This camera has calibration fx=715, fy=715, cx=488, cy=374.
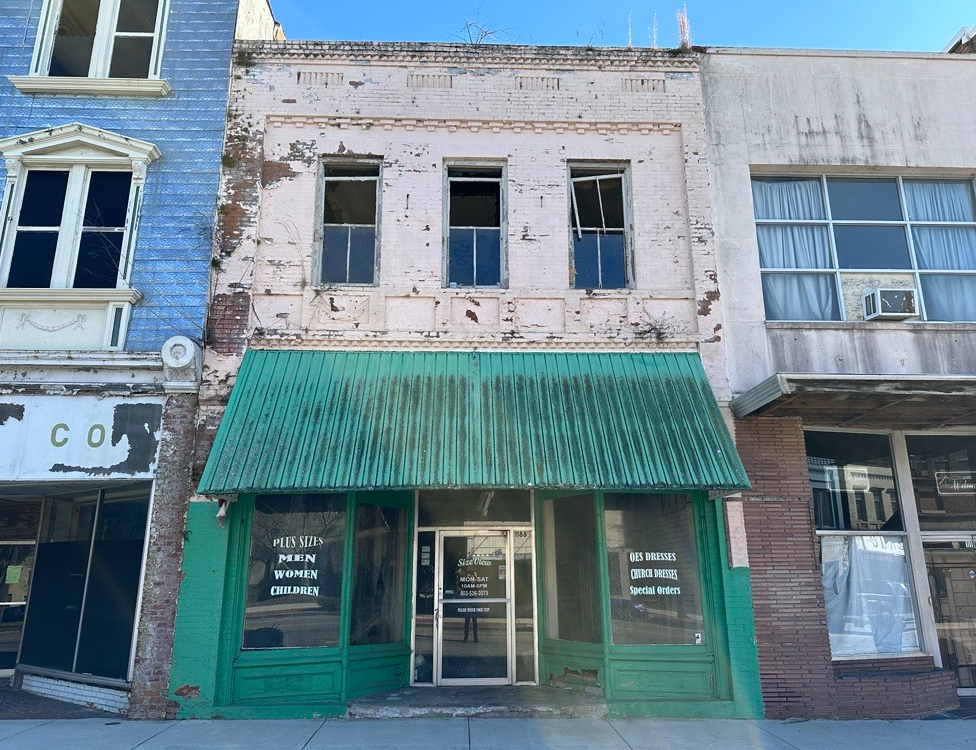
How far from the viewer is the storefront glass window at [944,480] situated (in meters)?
9.83

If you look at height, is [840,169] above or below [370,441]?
above

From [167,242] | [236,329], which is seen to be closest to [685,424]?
[236,329]

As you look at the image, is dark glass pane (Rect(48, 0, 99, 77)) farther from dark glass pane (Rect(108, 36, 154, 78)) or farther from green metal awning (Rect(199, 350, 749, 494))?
green metal awning (Rect(199, 350, 749, 494))

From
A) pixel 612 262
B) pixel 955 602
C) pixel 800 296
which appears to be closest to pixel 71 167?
pixel 612 262

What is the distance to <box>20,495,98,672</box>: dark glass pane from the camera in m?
9.41

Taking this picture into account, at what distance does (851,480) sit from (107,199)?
10.8 m

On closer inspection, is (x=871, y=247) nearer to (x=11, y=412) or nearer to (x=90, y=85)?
(x=90, y=85)

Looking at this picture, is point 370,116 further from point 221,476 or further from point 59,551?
point 59,551

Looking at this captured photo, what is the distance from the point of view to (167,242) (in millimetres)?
9539

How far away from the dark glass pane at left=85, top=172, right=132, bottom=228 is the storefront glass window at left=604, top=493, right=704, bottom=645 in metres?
7.56

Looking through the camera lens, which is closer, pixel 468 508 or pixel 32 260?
pixel 32 260

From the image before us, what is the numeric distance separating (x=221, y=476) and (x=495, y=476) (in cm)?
304

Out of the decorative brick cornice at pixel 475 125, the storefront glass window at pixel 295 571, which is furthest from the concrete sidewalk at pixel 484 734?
the decorative brick cornice at pixel 475 125

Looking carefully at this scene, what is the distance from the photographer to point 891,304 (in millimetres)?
9672
